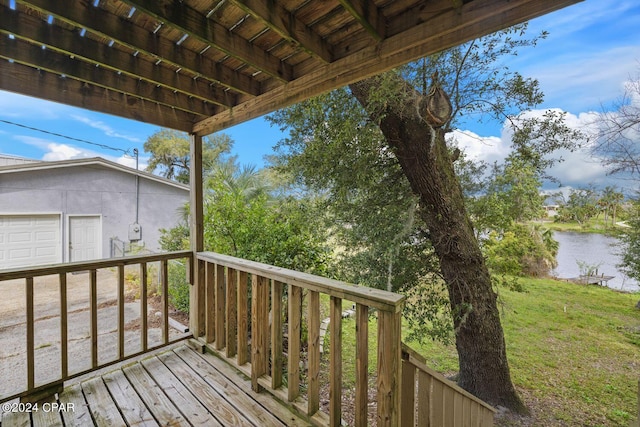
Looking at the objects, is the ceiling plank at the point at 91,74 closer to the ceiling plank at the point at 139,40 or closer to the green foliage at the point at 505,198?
the ceiling plank at the point at 139,40

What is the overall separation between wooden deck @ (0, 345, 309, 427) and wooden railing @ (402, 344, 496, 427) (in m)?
0.66

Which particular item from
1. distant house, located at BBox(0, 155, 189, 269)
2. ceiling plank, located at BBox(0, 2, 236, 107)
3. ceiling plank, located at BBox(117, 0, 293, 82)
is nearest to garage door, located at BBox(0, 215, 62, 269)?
distant house, located at BBox(0, 155, 189, 269)

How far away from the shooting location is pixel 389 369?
4.50ft

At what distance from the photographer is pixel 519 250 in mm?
4746

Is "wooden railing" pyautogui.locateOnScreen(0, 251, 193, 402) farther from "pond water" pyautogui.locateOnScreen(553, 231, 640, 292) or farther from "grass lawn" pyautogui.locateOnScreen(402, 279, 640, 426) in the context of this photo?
"pond water" pyautogui.locateOnScreen(553, 231, 640, 292)

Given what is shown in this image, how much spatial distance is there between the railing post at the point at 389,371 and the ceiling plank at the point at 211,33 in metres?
1.61

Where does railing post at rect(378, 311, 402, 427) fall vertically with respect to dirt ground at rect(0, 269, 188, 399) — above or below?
above

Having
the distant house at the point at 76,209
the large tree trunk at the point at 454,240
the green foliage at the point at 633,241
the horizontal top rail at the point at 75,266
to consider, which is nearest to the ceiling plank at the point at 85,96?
the horizontal top rail at the point at 75,266

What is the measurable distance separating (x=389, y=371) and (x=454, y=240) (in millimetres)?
2957

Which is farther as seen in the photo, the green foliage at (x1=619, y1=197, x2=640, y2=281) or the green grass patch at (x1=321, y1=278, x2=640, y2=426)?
the green foliage at (x1=619, y1=197, x2=640, y2=281)

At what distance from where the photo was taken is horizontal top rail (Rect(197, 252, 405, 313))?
1.35m

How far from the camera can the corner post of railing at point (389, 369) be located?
1.36 metres

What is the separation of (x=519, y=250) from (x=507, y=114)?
234 centimetres

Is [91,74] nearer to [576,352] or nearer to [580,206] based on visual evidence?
[580,206]
